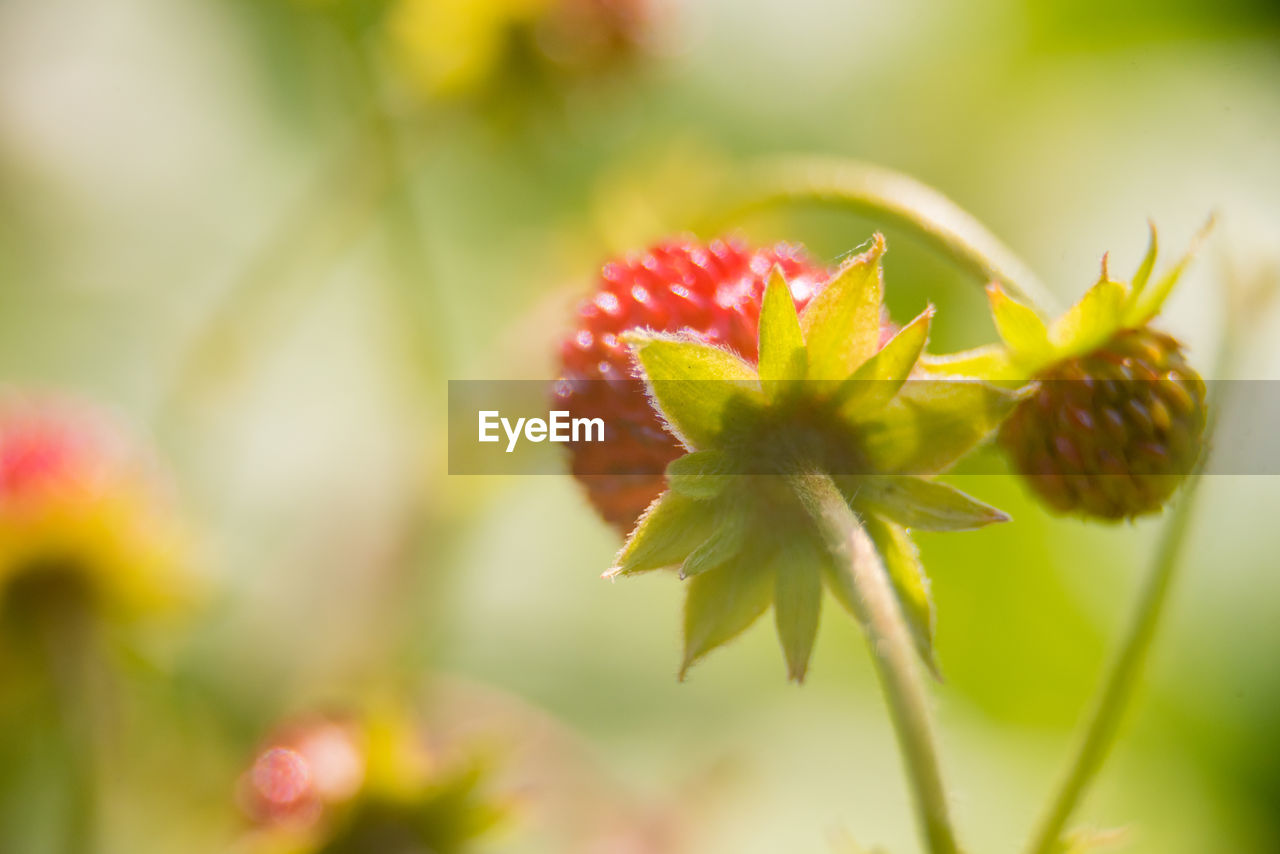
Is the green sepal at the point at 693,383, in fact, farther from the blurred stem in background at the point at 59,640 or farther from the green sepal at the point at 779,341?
the blurred stem in background at the point at 59,640

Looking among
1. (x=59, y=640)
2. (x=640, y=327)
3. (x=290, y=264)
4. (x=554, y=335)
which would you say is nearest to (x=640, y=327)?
(x=640, y=327)

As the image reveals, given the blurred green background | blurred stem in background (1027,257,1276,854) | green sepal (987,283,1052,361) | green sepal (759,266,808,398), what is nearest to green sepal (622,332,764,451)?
green sepal (759,266,808,398)

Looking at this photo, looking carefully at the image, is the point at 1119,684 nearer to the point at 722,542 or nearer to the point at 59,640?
the point at 722,542

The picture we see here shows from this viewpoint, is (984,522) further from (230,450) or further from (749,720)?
(230,450)

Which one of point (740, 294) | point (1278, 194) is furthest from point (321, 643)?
point (1278, 194)

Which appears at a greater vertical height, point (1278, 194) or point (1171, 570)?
point (1278, 194)

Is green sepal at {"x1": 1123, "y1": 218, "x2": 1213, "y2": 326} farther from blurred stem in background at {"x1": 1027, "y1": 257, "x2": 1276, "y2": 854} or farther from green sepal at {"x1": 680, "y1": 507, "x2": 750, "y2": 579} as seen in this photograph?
green sepal at {"x1": 680, "y1": 507, "x2": 750, "y2": 579}

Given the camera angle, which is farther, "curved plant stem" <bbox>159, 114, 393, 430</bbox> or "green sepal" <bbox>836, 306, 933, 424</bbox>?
"curved plant stem" <bbox>159, 114, 393, 430</bbox>
